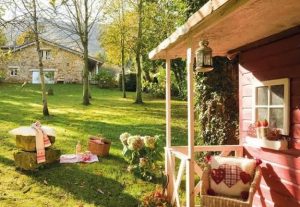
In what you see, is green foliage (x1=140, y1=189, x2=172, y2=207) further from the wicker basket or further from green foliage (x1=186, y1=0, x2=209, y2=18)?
green foliage (x1=186, y1=0, x2=209, y2=18)

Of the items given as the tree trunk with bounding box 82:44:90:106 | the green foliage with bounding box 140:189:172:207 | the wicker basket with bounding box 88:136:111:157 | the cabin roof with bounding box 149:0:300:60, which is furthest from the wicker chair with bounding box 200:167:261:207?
the tree trunk with bounding box 82:44:90:106

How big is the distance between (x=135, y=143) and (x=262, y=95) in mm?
3525

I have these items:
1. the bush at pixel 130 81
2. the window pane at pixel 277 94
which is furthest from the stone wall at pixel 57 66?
the window pane at pixel 277 94

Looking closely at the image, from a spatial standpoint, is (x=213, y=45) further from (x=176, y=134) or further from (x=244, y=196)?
(x=176, y=134)

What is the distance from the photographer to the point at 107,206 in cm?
763

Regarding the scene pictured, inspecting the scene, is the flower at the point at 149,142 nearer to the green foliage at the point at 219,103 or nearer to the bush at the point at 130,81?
the green foliage at the point at 219,103

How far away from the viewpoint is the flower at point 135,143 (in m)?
9.16

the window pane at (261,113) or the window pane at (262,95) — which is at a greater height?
the window pane at (262,95)

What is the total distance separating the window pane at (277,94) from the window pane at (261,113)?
1.05ft

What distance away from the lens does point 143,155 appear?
9.57m

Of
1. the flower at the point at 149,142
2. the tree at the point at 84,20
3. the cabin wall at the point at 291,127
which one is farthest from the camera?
the tree at the point at 84,20

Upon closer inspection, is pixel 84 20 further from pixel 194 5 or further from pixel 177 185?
pixel 177 185

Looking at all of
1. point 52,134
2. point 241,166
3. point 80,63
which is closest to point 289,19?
point 241,166

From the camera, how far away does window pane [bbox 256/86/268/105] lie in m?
6.45
